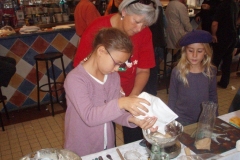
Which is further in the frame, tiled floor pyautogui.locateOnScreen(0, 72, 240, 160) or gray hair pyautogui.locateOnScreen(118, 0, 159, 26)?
tiled floor pyautogui.locateOnScreen(0, 72, 240, 160)

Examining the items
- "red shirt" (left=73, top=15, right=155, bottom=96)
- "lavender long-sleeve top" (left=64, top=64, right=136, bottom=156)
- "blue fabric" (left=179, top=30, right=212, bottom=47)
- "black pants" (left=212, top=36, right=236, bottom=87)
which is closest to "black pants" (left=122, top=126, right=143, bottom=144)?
"red shirt" (left=73, top=15, right=155, bottom=96)

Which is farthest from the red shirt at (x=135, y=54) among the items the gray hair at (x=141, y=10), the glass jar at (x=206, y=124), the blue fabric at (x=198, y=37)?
the glass jar at (x=206, y=124)

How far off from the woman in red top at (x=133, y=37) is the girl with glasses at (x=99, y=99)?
0.24 metres

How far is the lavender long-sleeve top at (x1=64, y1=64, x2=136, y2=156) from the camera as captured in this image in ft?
4.31

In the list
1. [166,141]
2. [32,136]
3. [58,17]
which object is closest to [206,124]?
[166,141]

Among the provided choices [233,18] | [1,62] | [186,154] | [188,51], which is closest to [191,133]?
[186,154]

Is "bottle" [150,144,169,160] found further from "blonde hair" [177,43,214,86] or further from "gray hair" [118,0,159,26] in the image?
"blonde hair" [177,43,214,86]

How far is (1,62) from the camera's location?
9.70 feet

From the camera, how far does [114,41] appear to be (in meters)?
1.30

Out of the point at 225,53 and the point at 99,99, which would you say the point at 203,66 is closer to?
the point at 99,99

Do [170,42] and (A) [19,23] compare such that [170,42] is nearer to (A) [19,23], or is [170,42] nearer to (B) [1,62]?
(B) [1,62]

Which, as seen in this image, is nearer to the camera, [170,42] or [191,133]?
[191,133]

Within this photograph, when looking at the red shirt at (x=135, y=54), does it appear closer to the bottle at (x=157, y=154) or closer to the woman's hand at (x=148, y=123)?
the woman's hand at (x=148, y=123)

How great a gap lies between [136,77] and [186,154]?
78 cm
